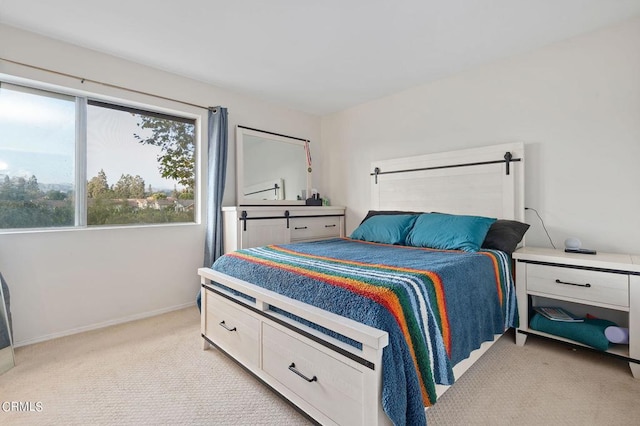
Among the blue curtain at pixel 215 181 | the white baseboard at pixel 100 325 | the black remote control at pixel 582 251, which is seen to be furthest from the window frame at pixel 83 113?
the black remote control at pixel 582 251

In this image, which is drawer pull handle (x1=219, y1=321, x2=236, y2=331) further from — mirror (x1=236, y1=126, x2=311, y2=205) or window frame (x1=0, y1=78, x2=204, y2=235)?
mirror (x1=236, y1=126, x2=311, y2=205)

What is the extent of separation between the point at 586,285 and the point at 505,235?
1.81ft

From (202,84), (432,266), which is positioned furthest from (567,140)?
(202,84)

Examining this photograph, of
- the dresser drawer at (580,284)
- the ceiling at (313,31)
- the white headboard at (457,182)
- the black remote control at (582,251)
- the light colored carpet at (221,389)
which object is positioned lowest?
the light colored carpet at (221,389)

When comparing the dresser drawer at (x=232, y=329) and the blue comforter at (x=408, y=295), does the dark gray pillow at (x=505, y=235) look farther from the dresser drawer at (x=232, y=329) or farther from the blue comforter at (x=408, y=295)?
the dresser drawer at (x=232, y=329)

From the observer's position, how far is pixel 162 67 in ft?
9.23

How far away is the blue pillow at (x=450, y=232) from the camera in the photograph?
87.3 inches

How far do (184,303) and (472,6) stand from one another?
344 cm

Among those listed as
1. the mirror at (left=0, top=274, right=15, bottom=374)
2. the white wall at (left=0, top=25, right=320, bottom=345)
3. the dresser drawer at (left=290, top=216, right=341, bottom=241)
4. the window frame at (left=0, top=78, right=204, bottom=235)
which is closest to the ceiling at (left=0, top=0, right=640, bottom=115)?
the white wall at (left=0, top=25, right=320, bottom=345)

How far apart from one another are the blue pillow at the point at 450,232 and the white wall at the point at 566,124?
2.05ft

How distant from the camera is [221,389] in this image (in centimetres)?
169

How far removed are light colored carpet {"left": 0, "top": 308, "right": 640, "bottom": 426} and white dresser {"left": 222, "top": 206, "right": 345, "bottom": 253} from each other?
1.08 m

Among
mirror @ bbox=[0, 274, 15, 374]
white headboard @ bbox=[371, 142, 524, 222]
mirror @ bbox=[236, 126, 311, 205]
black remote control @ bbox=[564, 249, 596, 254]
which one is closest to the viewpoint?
mirror @ bbox=[0, 274, 15, 374]

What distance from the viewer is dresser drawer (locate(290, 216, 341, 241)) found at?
137 inches
